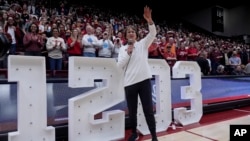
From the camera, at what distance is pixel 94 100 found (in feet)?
10.8

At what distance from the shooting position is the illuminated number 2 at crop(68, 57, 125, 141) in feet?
10.1

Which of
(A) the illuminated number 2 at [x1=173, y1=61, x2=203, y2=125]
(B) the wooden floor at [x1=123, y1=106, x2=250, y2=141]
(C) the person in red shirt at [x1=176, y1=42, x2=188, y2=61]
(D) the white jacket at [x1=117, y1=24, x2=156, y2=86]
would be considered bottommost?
(B) the wooden floor at [x1=123, y1=106, x2=250, y2=141]

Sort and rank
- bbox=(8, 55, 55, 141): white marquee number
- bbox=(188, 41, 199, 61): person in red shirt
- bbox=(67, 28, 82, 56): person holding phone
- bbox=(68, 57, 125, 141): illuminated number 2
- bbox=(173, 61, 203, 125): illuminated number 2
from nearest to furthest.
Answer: bbox=(8, 55, 55, 141): white marquee number → bbox=(68, 57, 125, 141): illuminated number 2 → bbox=(173, 61, 203, 125): illuminated number 2 → bbox=(67, 28, 82, 56): person holding phone → bbox=(188, 41, 199, 61): person in red shirt

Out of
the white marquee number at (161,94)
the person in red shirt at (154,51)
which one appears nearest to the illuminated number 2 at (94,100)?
the white marquee number at (161,94)

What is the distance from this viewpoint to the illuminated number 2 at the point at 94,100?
309 centimetres

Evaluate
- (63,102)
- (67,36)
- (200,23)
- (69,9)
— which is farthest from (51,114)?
(200,23)

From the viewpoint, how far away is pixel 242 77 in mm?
6523

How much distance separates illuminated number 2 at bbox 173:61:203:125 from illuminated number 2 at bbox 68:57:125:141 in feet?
3.52

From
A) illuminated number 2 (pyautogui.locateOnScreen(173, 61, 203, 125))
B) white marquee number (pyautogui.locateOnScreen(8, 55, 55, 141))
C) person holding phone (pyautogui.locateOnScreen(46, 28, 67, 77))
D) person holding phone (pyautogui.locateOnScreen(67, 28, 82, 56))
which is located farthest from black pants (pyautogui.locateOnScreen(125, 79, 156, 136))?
person holding phone (pyautogui.locateOnScreen(67, 28, 82, 56))

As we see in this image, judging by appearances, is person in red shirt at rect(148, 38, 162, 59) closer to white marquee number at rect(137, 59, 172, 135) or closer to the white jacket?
white marquee number at rect(137, 59, 172, 135)

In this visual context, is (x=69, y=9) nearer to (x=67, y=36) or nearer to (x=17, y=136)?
(x=67, y=36)

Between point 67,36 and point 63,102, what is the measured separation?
3.09 metres

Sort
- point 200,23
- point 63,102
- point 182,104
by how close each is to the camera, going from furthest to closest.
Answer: point 200,23 < point 182,104 < point 63,102

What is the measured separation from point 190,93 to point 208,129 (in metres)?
0.64
